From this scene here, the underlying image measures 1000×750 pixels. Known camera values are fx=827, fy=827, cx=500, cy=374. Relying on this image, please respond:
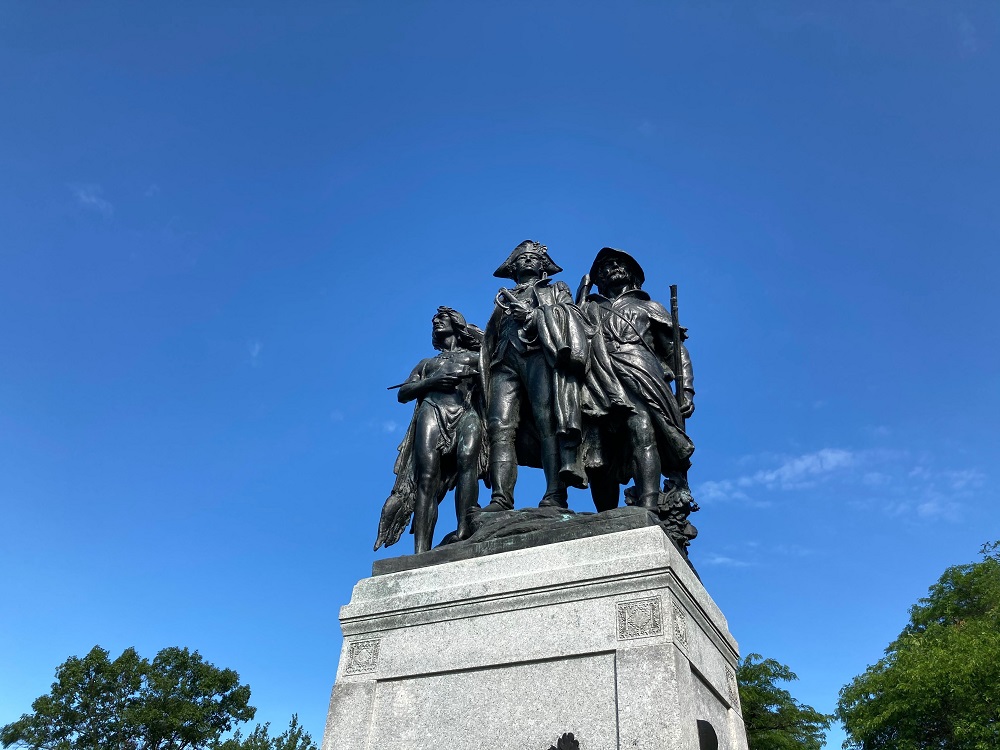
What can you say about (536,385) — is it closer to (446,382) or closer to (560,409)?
(560,409)

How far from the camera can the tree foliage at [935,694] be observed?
19.2 metres

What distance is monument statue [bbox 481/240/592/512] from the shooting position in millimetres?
7105

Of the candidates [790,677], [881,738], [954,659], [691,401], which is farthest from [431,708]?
[790,677]

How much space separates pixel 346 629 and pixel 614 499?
8.73 feet

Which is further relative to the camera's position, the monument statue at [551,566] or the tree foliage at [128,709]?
the tree foliage at [128,709]

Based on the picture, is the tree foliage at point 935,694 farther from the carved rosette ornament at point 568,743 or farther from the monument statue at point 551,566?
the carved rosette ornament at point 568,743

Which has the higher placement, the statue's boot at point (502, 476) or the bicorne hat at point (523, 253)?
the bicorne hat at point (523, 253)

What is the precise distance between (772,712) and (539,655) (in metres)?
25.2

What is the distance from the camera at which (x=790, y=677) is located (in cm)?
2814

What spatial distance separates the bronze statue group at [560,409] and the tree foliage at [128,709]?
28115 millimetres

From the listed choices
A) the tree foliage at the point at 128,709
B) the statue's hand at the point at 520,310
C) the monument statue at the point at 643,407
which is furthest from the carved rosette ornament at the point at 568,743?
the tree foliage at the point at 128,709

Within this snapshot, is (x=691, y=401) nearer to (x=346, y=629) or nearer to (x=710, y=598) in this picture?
(x=710, y=598)

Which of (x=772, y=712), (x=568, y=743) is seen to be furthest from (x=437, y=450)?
(x=772, y=712)

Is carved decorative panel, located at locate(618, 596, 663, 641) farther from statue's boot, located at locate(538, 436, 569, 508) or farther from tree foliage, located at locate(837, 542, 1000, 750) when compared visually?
tree foliage, located at locate(837, 542, 1000, 750)
